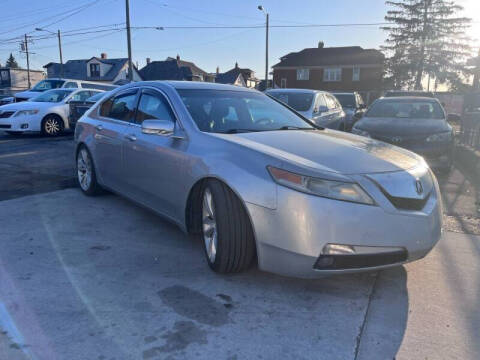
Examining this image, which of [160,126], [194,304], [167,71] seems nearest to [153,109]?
[160,126]

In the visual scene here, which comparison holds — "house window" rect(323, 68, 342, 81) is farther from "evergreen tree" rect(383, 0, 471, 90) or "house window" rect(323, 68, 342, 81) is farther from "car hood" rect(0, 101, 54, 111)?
"car hood" rect(0, 101, 54, 111)

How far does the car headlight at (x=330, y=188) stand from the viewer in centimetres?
260

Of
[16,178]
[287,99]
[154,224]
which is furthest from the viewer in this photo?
[287,99]

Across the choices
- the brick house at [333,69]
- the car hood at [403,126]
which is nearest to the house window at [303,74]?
the brick house at [333,69]

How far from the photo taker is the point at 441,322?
2600 millimetres

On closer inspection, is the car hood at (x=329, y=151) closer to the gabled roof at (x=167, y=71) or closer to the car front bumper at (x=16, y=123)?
the car front bumper at (x=16, y=123)

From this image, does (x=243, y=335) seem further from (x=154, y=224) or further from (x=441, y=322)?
(x=154, y=224)

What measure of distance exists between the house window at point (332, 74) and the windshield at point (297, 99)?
36248mm

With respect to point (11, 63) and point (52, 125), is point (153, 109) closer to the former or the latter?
point (52, 125)

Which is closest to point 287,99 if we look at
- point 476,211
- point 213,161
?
point 476,211

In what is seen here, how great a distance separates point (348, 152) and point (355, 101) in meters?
12.6

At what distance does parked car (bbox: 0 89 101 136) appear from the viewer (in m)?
11.0

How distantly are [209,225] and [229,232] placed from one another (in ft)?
1.32

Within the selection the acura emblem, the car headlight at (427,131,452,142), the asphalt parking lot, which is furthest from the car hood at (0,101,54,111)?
the acura emblem
